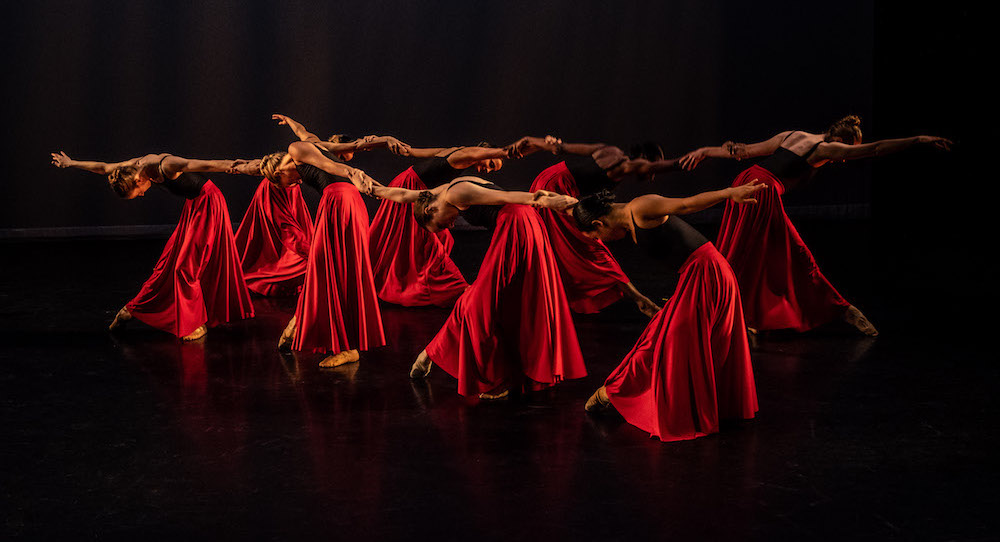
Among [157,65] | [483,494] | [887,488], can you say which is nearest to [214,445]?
[483,494]

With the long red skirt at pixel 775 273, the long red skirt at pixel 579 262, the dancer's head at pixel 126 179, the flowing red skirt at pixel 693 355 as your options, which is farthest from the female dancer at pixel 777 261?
the dancer's head at pixel 126 179

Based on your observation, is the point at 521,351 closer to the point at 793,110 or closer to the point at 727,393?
the point at 727,393

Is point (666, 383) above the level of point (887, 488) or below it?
above

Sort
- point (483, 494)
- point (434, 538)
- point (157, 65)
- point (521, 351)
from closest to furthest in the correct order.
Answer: point (434, 538), point (483, 494), point (521, 351), point (157, 65)

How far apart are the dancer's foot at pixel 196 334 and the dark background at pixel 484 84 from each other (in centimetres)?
Result: 402

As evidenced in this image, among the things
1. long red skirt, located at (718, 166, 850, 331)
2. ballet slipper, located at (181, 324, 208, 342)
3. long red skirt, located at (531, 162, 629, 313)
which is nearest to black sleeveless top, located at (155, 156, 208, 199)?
ballet slipper, located at (181, 324, 208, 342)

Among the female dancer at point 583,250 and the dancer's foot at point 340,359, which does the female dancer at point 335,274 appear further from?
the female dancer at point 583,250

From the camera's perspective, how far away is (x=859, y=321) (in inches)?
184

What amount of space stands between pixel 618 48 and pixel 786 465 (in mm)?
6475

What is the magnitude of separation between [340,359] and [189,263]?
110 cm

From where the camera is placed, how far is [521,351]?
3.67 metres

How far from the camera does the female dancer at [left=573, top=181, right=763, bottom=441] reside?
3.17 metres

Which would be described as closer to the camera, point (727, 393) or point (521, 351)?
point (727, 393)

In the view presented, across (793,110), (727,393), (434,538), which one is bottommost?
(434,538)
